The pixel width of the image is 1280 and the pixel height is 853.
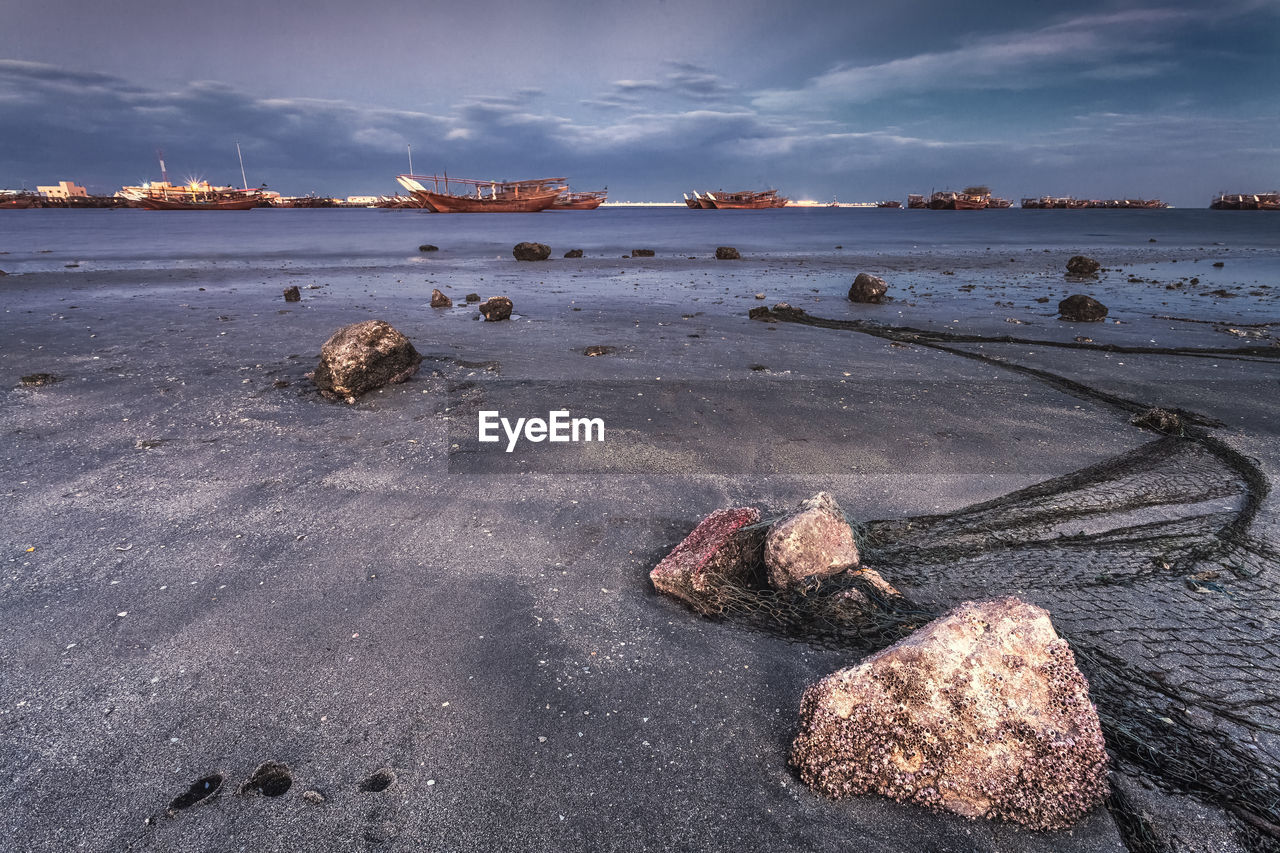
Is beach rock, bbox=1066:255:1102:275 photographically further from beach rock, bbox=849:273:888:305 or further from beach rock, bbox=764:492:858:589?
beach rock, bbox=764:492:858:589

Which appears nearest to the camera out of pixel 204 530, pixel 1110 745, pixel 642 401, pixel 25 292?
pixel 1110 745

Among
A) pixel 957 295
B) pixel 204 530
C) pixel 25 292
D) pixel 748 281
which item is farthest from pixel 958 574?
pixel 25 292

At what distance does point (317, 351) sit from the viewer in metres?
Result: 9.17

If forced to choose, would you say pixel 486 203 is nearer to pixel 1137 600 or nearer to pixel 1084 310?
pixel 1084 310

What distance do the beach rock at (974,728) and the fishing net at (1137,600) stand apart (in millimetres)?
325

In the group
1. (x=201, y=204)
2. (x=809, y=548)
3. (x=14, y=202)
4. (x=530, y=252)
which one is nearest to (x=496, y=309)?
(x=809, y=548)

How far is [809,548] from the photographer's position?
3484 millimetres

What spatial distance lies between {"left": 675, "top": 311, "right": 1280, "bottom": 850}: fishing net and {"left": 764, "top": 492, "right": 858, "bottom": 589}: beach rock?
0.09 metres

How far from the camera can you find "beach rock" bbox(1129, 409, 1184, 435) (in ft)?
19.6

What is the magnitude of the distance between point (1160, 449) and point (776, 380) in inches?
151

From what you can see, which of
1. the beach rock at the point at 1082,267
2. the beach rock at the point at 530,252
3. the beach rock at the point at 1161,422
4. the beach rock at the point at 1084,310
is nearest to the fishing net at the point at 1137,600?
the beach rock at the point at 1161,422

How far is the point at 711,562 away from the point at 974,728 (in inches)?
62.3

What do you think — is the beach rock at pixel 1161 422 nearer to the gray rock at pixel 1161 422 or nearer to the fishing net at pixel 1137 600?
the gray rock at pixel 1161 422

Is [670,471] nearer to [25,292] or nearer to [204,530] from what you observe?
[204,530]
